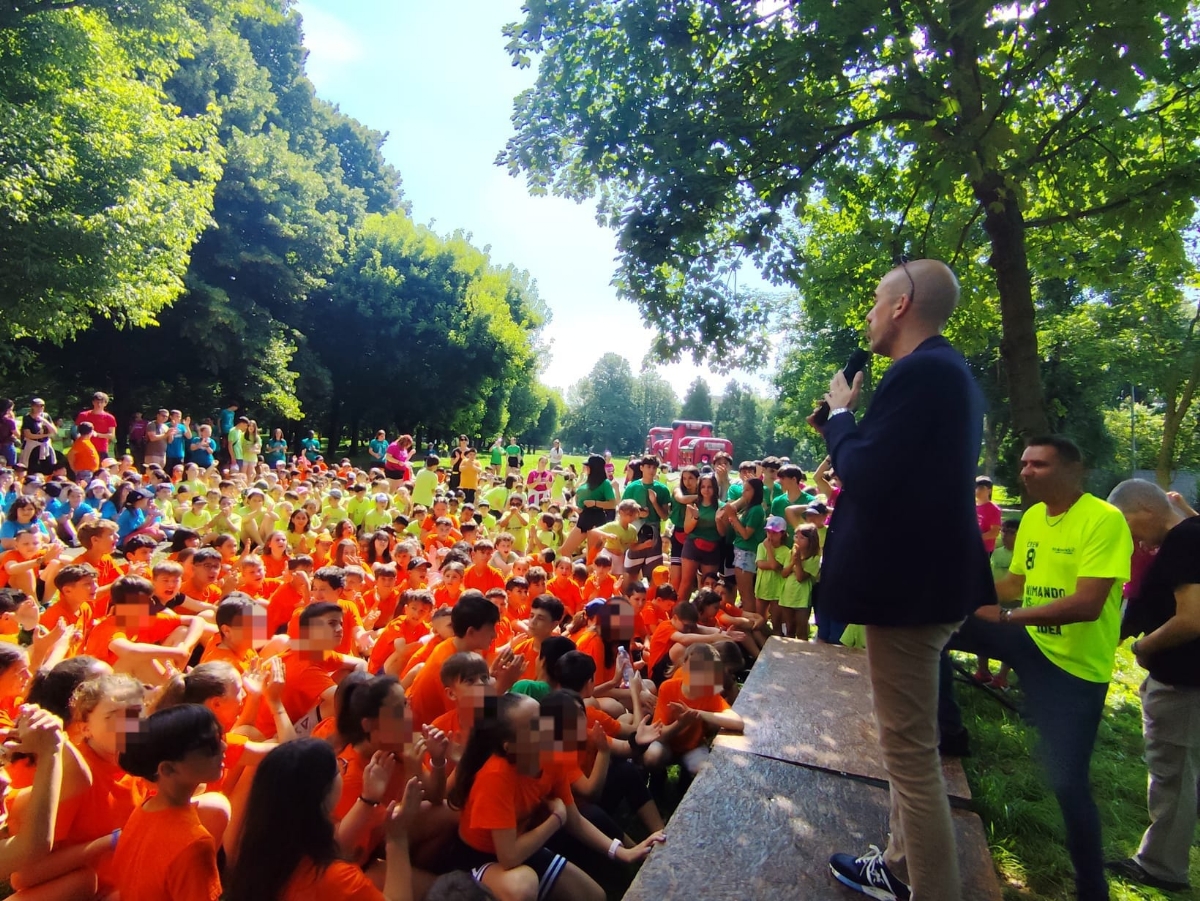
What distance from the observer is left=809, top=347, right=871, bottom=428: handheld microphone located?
7.55ft

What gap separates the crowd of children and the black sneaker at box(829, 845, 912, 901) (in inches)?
41.0

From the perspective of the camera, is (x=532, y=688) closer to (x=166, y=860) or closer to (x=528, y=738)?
(x=528, y=738)

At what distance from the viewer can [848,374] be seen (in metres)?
2.34

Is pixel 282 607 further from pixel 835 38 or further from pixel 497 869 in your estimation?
pixel 835 38

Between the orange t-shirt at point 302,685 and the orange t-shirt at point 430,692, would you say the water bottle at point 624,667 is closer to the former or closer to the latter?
the orange t-shirt at point 430,692

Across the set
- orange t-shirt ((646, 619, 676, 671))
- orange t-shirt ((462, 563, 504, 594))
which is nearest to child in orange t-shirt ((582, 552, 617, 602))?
orange t-shirt ((462, 563, 504, 594))

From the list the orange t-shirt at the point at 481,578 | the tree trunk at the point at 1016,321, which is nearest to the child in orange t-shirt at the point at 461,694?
the orange t-shirt at the point at 481,578

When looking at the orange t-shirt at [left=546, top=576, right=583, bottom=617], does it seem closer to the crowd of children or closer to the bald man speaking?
the crowd of children

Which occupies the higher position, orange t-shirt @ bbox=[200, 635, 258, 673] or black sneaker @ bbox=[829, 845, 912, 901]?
black sneaker @ bbox=[829, 845, 912, 901]

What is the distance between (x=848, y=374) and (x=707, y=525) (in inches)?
205

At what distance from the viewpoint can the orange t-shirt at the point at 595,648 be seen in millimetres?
4859

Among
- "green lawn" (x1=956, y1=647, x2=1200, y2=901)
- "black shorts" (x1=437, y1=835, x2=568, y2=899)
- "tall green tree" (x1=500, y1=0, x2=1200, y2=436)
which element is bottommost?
"green lawn" (x1=956, y1=647, x2=1200, y2=901)

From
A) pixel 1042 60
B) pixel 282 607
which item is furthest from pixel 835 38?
pixel 282 607

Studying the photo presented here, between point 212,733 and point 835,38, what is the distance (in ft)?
18.6
